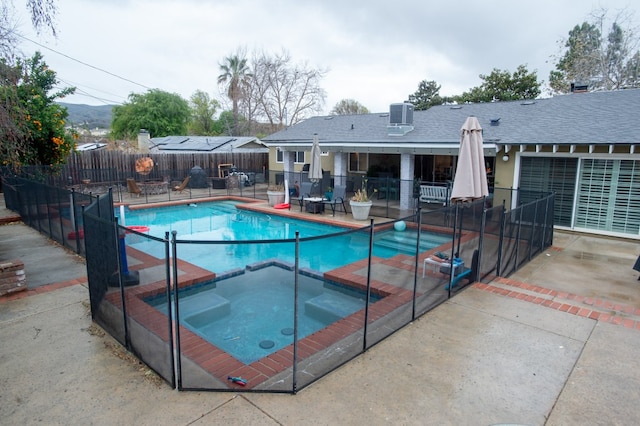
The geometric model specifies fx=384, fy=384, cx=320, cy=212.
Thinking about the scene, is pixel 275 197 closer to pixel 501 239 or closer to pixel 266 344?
pixel 501 239

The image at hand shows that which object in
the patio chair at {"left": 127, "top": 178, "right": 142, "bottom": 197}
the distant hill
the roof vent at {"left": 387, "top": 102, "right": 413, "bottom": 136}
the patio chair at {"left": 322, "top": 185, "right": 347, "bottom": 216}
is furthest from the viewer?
the distant hill

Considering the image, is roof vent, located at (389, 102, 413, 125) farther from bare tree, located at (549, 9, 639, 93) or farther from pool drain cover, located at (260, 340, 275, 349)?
bare tree, located at (549, 9, 639, 93)

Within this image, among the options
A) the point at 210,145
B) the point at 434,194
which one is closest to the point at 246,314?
the point at 434,194

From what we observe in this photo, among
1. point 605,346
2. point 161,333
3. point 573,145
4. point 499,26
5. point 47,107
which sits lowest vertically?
point 605,346

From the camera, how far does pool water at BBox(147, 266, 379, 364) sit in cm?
441

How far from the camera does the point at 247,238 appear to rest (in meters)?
11.2

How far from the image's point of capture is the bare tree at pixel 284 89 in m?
39.0

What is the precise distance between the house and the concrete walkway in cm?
577

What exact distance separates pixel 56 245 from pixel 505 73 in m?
28.4

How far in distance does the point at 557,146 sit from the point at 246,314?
991 centimetres

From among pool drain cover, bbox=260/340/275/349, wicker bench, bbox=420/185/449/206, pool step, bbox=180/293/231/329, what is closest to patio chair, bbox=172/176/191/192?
wicker bench, bbox=420/185/449/206

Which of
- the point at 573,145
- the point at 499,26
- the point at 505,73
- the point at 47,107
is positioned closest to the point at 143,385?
the point at 573,145

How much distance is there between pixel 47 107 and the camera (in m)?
12.4

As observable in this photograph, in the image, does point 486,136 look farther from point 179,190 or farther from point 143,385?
point 179,190
